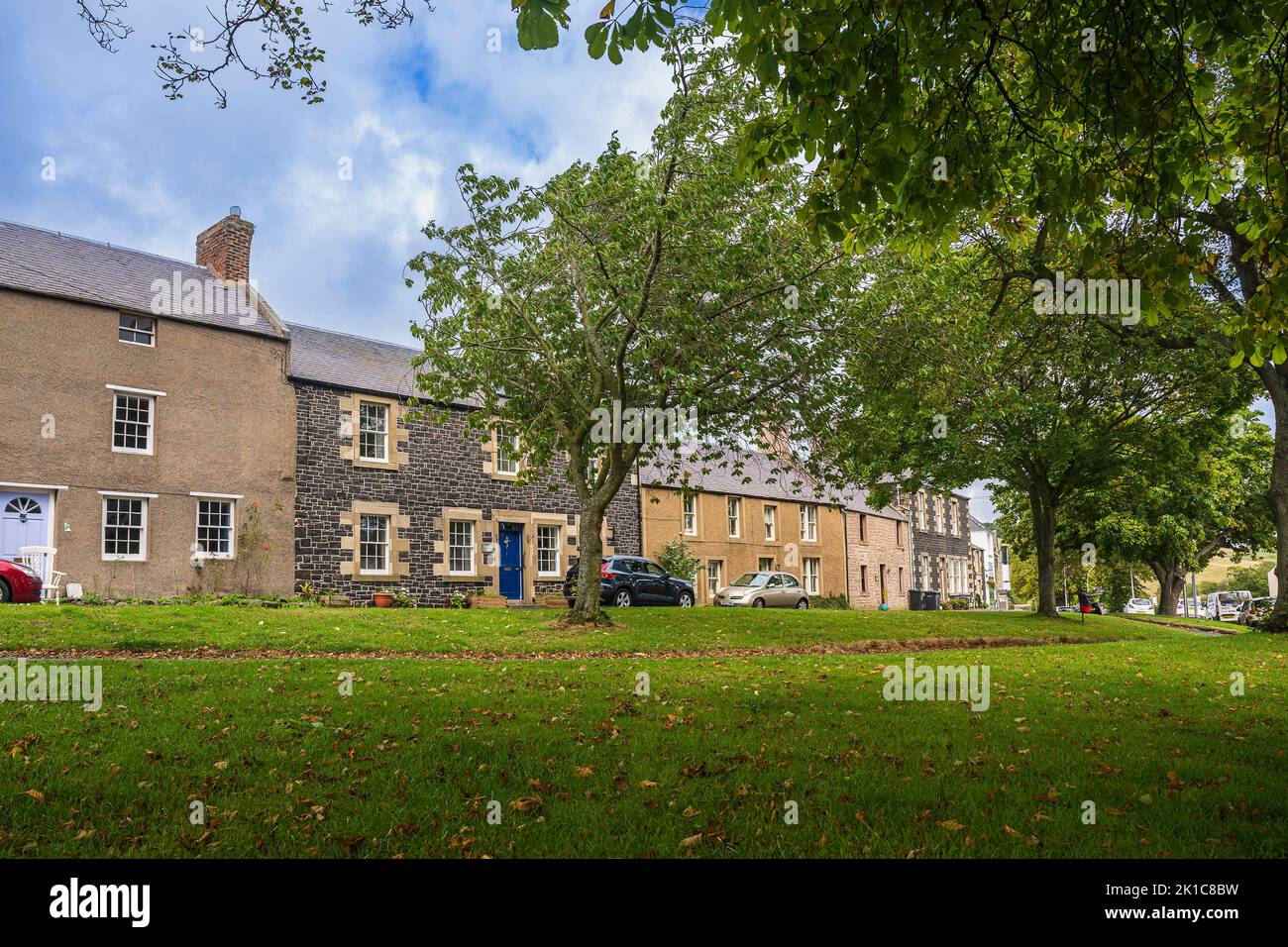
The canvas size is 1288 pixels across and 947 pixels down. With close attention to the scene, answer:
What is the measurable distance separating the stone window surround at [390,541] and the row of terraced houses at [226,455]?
0.16 ft

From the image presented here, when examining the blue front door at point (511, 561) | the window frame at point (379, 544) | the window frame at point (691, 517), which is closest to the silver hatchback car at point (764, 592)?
the window frame at point (691, 517)

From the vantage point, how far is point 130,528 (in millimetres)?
22641

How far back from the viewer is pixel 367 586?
86.6 feet

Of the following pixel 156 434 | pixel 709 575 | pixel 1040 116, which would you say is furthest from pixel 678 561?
pixel 1040 116

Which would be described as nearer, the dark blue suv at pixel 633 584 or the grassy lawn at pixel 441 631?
the grassy lawn at pixel 441 631

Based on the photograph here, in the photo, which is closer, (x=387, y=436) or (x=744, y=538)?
(x=387, y=436)

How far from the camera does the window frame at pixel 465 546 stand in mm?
28547

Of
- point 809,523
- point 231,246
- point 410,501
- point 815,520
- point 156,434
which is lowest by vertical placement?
point 809,523

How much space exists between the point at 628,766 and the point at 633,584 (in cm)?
2228

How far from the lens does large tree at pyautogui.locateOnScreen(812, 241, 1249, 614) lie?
16125 millimetres

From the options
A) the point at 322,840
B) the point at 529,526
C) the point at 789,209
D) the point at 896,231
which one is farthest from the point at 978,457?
the point at 322,840

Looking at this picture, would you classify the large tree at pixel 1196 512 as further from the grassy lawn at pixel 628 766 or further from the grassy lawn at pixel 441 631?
the grassy lawn at pixel 628 766

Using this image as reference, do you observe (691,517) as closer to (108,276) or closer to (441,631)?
(441,631)

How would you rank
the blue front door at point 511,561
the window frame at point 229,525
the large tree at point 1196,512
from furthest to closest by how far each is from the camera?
the large tree at point 1196,512, the blue front door at point 511,561, the window frame at point 229,525
